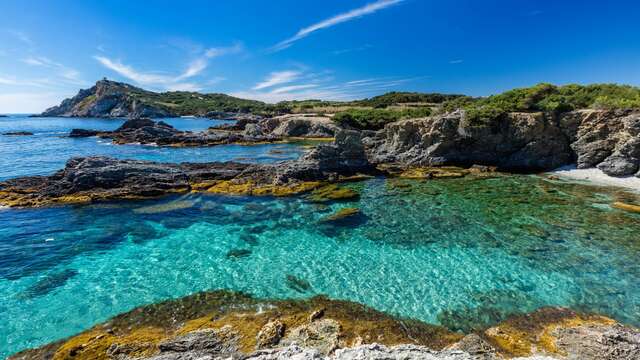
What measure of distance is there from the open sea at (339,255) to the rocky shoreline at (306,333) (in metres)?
0.74

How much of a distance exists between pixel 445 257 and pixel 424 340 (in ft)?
21.8

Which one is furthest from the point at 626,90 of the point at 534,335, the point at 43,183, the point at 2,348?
the point at 43,183

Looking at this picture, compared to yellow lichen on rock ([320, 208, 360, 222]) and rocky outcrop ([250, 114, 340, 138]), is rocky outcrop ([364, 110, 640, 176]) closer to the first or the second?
yellow lichen on rock ([320, 208, 360, 222])

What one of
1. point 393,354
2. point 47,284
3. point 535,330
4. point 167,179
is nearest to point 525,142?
point 535,330

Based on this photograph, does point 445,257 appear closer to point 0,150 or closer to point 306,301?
point 306,301

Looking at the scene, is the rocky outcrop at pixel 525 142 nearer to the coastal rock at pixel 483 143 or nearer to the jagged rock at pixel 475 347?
the coastal rock at pixel 483 143

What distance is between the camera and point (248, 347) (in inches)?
369

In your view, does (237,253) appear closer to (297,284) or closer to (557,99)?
(297,284)

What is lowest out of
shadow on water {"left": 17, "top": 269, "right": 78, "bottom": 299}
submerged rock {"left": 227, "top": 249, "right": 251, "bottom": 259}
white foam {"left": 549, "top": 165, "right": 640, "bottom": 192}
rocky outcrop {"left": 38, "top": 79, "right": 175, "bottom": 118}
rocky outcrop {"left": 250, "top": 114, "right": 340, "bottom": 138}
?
shadow on water {"left": 17, "top": 269, "right": 78, "bottom": 299}

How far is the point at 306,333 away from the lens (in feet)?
32.5

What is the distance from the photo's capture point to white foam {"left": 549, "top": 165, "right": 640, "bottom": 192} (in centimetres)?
2767

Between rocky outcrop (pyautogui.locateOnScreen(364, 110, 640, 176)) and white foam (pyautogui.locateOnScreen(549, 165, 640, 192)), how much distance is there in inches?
24.2

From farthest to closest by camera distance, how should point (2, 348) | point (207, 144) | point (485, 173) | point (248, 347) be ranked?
point (207, 144)
point (485, 173)
point (2, 348)
point (248, 347)

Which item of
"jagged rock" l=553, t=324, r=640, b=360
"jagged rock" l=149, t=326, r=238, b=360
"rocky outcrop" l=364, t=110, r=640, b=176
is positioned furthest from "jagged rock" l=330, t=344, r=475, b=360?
"rocky outcrop" l=364, t=110, r=640, b=176
